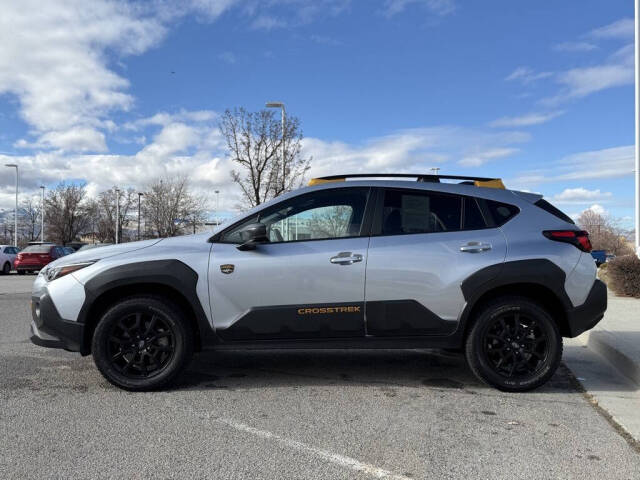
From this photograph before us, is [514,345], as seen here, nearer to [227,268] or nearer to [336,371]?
[336,371]

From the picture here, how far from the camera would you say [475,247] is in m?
4.49

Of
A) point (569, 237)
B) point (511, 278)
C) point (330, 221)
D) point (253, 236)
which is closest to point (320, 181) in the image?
point (330, 221)

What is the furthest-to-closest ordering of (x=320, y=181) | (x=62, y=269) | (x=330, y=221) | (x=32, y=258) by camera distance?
(x=32, y=258), (x=320, y=181), (x=330, y=221), (x=62, y=269)

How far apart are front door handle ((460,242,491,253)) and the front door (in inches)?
33.7

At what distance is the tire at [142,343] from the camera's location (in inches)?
173

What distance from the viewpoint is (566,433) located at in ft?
11.9

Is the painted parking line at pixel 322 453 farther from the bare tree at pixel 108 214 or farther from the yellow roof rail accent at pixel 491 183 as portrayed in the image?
the bare tree at pixel 108 214

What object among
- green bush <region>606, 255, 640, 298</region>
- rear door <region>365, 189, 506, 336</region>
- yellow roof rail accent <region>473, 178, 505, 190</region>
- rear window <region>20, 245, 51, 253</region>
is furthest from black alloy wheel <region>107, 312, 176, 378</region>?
rear window <region>20, 245, 51, 253</region>

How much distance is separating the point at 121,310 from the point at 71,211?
182 feet

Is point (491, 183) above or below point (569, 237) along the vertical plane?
above

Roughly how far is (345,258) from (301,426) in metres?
1.39

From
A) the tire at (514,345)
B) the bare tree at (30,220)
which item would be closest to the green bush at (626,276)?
the tire at (514,345)

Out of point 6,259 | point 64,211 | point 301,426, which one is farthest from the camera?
point 64,211

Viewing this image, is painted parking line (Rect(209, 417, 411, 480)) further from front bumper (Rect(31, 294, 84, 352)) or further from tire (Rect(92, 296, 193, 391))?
front bumper (Rect(31, 294, 84, 352))
